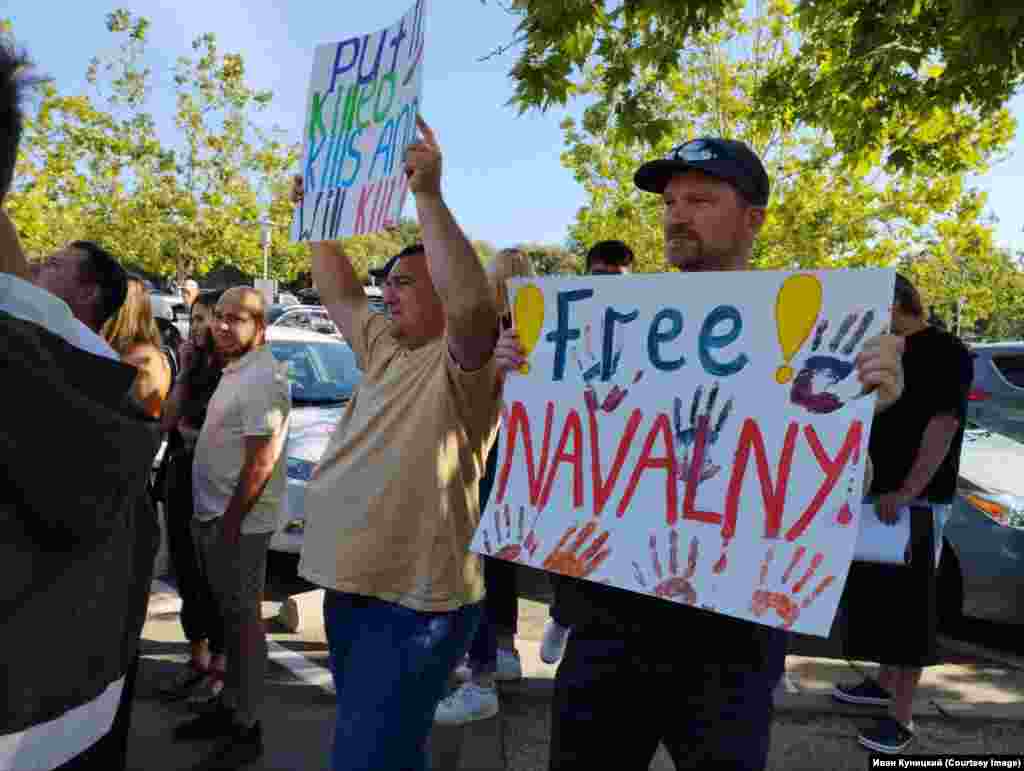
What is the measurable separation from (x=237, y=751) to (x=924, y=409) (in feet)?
10.1

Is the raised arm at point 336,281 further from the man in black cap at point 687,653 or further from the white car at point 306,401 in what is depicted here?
the white car at point 306,401

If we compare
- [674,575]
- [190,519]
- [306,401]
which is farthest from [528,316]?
[306,401]

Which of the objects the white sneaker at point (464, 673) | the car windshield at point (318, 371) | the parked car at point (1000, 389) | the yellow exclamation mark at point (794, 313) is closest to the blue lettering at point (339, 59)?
the yellow exclamation mark at point (794, 313)

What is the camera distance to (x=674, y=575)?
179 centimetres

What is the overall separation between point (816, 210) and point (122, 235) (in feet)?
57.0

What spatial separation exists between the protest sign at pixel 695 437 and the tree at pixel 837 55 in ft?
8.83

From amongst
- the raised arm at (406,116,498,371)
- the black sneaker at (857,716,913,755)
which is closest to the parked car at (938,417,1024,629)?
the black sneaker at (857,716,913,755)

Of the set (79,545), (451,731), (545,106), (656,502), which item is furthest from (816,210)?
(79,545)

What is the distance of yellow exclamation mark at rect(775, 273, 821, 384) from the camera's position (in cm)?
173

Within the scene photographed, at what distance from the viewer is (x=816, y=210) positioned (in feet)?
53.8

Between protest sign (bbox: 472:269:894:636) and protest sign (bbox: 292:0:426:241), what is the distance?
19.2 inches

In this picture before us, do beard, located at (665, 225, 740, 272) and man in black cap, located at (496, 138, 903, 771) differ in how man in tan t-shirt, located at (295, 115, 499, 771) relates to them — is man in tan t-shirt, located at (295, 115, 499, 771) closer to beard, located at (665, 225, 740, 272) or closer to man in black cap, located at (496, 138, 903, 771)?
man in black cap, located at (496, 138, 903, 771)

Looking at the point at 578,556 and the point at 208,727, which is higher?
the point at 578,556

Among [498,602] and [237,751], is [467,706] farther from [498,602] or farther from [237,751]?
[237,751]
